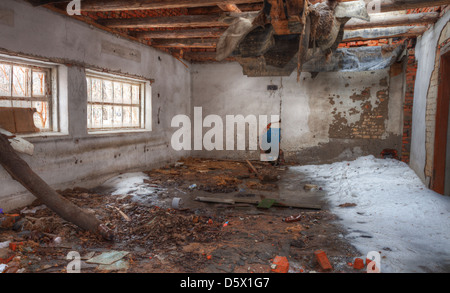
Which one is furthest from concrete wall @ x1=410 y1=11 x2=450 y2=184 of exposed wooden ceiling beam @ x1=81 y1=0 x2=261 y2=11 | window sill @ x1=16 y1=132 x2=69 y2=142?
window sill @ x1=16 y1=132 x2=69 y2=142

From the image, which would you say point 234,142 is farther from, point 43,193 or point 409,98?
point 43,193

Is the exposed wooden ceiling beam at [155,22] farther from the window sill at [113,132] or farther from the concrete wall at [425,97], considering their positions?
the concrete wall at [425,97]

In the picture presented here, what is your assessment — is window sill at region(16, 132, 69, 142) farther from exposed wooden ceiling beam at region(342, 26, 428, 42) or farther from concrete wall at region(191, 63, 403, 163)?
exposed wooden ceiling beam at region(342, 26, 428, 42)

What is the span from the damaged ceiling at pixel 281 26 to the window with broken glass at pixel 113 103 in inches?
43.1

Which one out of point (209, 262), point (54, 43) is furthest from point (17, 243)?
point (54, 43)

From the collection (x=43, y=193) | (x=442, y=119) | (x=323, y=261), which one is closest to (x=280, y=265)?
(x=323, y=261)

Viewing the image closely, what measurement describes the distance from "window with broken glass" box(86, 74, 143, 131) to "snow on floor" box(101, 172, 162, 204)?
118 cm

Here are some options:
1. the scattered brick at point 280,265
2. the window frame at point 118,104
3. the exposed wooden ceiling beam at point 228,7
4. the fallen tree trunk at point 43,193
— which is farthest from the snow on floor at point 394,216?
the window frame at point 118,104

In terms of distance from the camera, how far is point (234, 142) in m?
9.47

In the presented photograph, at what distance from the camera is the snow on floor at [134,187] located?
5.14 metres

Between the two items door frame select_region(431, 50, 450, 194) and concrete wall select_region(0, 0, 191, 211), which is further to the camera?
door frame select_region(431, 50, 450, 194)

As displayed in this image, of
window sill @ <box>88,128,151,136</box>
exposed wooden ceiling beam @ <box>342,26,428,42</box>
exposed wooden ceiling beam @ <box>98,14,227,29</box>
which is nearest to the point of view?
exposed wooden ceiling beam @ <box>98,14,227,29</box>

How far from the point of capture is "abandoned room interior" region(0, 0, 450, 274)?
314 cm

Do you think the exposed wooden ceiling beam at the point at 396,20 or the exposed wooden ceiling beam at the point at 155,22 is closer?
the exposed wooden ceiling beam at the point at 396,20
